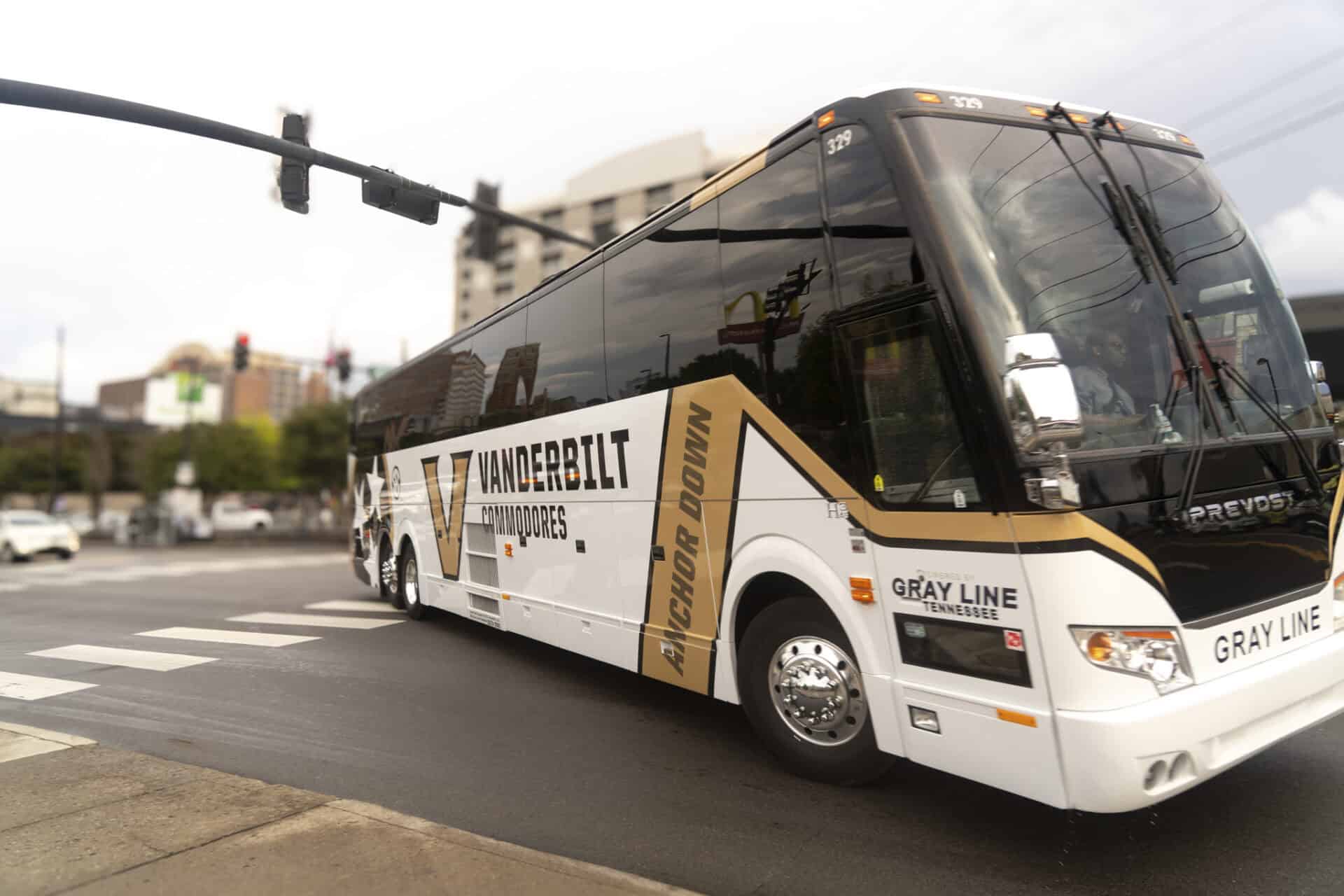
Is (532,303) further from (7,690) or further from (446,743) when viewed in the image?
(7,690)

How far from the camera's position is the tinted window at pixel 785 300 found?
14.1 feet

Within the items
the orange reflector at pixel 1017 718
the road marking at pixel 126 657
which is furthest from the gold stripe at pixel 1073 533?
the road marking at pixel 126 657

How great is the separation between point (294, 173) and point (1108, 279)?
861cm

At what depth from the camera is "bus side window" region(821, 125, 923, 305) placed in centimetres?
383

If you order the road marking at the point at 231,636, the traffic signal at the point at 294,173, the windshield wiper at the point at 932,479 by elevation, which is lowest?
the road marking at the point at 231,636

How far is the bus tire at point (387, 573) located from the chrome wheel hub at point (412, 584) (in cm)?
52

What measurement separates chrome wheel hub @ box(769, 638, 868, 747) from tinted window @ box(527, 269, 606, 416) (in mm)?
2578

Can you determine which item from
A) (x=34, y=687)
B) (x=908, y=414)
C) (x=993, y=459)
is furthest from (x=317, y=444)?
(x=993, y=459)

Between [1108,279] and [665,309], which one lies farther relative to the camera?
[665,309]

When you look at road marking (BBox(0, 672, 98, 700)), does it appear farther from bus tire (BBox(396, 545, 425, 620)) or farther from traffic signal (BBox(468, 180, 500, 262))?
traffic signal (BBox(468, 180, 500, 262))

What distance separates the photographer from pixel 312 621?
1129cm

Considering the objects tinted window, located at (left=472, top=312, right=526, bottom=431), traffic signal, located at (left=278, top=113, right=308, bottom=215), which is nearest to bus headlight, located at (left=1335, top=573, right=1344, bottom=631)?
tinted window, located at (left=472, top=312, right=526, bottom=431)

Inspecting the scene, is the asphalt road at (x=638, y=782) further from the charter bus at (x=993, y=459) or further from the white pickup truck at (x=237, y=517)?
the white pickup truck at (x=237, y=517)

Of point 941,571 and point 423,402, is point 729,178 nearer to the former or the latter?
point 941,571
